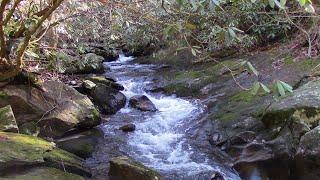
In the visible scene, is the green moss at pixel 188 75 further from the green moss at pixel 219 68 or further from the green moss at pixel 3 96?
the green moss at pixel 3 96

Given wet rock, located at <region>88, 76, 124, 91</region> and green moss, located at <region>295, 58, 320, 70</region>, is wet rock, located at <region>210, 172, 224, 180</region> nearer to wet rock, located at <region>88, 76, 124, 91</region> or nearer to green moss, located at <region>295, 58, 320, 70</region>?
green moss, located at <region>295, 58, 320, 70</region>

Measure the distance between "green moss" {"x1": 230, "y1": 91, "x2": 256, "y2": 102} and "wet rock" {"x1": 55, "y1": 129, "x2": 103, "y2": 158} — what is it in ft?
9.35

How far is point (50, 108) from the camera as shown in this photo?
7.47 m

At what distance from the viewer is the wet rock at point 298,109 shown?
5.68 metres

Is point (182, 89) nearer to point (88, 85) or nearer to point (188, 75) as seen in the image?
point (188, 75)

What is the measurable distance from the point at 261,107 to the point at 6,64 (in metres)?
4.53

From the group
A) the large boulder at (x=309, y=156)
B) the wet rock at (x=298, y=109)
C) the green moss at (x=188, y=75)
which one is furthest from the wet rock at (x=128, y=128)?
the large boulder at (x=309, y=156)

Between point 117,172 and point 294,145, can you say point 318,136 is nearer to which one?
point 294,145

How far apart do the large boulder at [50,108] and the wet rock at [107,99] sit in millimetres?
1115

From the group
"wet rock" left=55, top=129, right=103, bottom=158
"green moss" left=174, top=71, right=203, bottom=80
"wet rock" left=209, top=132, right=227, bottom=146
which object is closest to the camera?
"wet rock" left=55, top=129, right=103, bottom=158

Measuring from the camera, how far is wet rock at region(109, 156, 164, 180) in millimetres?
5332

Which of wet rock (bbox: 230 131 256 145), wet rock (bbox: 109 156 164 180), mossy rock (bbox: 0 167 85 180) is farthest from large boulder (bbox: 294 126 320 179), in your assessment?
mossy rock (bbox: 0 167 85 180)

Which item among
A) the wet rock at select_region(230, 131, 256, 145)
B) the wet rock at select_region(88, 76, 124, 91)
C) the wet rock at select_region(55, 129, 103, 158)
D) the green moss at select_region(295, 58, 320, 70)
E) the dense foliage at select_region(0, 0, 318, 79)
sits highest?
the dense foliage at select_region(0, 0, 318, 79)

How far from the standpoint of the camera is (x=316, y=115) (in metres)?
5.63
